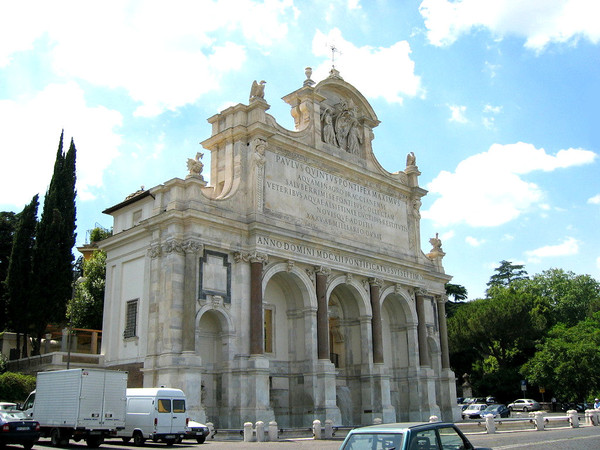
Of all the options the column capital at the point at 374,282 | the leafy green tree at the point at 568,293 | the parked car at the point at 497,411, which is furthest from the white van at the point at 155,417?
the leafy green tree at the point at 568,293

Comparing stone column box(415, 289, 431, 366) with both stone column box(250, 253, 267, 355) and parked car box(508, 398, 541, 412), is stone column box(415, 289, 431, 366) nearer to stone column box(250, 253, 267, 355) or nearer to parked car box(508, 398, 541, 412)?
parked car box(508, 398, 541, 412)

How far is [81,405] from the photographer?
63.7 feet

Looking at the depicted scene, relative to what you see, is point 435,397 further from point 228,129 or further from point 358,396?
point 228,129

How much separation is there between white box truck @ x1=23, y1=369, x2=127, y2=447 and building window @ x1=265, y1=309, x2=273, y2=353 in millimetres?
12181

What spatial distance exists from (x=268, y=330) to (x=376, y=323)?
7.37m

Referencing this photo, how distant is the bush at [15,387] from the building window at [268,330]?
1163 centimetres

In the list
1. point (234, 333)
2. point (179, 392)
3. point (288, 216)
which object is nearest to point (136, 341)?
point (234, 333)

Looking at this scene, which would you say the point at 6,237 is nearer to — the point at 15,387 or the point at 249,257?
the point at 15,387

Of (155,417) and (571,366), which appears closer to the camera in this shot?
(155,417)

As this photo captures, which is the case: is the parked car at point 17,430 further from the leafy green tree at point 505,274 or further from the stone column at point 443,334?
the leafy green tree at point 505,274

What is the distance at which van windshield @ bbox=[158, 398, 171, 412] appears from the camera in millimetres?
21797

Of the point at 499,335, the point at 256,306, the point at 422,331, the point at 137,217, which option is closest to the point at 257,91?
the point at 137,217

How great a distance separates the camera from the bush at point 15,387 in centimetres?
2919

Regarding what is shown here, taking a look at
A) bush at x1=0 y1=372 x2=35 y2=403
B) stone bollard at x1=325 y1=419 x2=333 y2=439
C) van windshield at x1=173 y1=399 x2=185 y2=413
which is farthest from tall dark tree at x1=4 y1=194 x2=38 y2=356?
stone bollard at x1=325 y1=419 x2=333 y2=439
